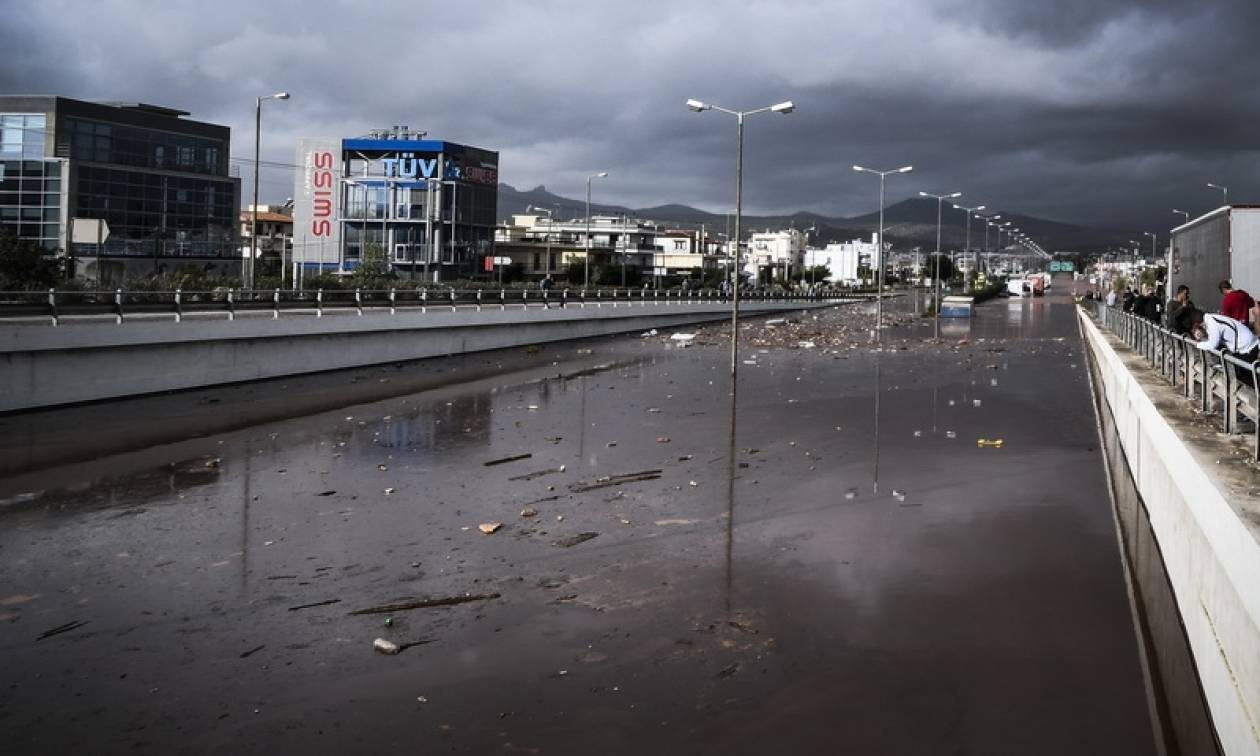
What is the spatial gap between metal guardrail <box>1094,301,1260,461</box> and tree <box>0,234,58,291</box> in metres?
34.0

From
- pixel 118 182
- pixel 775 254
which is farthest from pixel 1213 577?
pixel 775 254

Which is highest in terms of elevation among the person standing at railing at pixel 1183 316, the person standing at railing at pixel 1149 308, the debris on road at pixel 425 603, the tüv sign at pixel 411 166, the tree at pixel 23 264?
the tüv sign at pixel 411 166

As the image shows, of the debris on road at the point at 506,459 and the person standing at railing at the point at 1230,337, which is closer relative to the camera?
the person standing at railing at the point at 1230,337

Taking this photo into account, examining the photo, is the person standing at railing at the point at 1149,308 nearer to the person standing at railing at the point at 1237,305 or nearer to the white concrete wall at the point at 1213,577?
the person standing at railing at the point at 1237,305

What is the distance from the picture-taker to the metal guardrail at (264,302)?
24.3 metres

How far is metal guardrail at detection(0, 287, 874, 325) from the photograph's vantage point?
24273mm

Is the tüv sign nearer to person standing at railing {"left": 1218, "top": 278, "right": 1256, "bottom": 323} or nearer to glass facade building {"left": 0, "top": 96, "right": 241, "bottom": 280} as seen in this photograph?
glass facade building {"left": 0, "top": 96, "right": 241, "bottom": 280}

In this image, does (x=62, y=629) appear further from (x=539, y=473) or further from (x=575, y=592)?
(x=539, y=473)

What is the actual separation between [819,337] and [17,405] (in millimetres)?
32807

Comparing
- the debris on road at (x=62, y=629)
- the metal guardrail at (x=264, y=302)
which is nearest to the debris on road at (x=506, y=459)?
the debris on road at (x=62, y=629)

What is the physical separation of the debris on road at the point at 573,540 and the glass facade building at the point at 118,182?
63.5m

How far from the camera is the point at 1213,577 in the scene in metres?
7.73

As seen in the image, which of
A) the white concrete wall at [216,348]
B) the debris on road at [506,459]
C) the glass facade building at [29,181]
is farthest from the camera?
the glass facade building at [29,181]

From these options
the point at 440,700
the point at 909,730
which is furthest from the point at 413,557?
the point at 909,730
